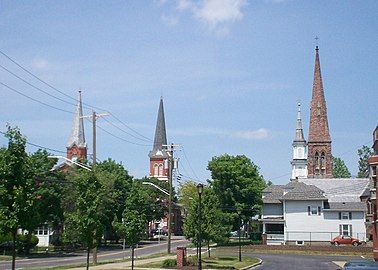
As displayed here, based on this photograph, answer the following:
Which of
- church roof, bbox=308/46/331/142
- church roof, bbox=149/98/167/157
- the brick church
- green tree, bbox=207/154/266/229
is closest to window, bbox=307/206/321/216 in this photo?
green tree, bbox=207/154/266/229

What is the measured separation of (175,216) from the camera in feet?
472

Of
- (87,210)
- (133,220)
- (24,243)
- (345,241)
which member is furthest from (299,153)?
(87,210)

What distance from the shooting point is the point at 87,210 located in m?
27.9

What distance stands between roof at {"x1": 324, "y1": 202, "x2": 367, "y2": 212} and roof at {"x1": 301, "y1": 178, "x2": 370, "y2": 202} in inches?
127

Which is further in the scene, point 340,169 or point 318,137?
point 340,169

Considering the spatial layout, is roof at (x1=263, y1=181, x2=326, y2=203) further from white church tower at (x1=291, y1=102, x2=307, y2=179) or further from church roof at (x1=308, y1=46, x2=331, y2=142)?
white church tower at (x1=291, y1=102, x2=307, y2=179)

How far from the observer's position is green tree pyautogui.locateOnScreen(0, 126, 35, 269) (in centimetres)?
2242

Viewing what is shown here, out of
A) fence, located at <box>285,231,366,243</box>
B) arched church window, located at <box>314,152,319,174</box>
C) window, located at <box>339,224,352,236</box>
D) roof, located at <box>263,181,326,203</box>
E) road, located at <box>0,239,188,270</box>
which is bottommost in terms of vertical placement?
road, located at <box>0,239,188,270</box>

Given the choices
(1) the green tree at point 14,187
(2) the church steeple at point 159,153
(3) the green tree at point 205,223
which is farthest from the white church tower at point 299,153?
(1) the green tree at point 14,187

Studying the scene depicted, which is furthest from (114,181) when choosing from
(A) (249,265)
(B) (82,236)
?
(B) (82,236)

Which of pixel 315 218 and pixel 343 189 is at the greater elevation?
pixel 343 189

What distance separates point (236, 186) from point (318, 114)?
171 ft

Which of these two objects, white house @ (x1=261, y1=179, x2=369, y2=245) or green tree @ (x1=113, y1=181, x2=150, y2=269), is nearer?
green tree @ (x1=113, y1=181, x2=150, y2=269)

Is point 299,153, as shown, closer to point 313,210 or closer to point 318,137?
point 318,137
